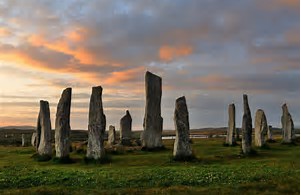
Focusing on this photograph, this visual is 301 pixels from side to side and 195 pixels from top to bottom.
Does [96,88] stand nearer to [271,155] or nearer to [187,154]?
[187,154]

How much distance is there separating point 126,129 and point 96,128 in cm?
1691

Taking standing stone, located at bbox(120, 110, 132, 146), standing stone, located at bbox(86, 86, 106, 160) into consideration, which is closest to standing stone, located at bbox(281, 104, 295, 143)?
standing stone, located at bbox(120, 110, 132, 146)

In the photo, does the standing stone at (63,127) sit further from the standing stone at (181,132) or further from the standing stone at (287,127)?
the standing stone at (287,127)

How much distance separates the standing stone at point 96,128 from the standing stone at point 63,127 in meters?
1.99

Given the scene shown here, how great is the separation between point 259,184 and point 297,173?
4098 millimetres

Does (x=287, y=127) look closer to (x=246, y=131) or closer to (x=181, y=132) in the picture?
(x=246, y=131)

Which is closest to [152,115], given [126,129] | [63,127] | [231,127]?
[126,129]

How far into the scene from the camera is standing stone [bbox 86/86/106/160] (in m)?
31.5

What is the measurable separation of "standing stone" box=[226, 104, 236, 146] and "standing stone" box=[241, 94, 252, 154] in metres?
8.81

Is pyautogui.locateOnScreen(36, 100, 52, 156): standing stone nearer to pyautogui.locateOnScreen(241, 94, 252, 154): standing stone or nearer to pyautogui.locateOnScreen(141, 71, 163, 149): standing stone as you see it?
pyautogui.locateOnScreen(141, 71, 163, 149): standing stone

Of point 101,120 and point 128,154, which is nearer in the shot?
point 101,120

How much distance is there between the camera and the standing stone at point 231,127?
148 feet

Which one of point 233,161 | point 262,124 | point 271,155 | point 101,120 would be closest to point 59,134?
point 101,120

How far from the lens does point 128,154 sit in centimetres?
3681
